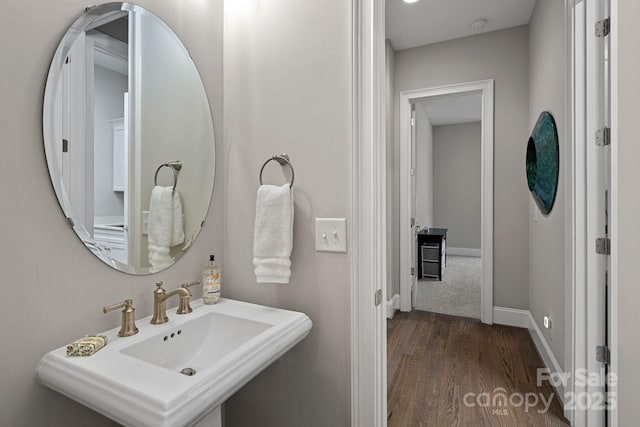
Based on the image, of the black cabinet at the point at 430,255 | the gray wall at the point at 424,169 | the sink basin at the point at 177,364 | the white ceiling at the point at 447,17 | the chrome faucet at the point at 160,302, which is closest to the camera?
the sink basin at the point at 177,364

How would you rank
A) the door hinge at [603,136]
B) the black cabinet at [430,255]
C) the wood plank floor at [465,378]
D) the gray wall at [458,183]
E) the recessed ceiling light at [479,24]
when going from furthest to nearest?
the gray wall at [458,183] → the black cabinet at [430,255] → the recessed ceiling light at [479,24] → the wood plank floor at [465,378] → the door hinge at [603,136]

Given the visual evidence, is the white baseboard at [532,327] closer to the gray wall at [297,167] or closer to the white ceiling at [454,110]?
the gray wall at [297,167]

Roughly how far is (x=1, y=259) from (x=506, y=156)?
344cm

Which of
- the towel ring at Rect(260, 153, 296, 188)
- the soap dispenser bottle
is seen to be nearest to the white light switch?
the towel ring at Rect(260, 153, 296, 188)

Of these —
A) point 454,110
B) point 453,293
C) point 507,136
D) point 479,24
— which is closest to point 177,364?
point 507,136

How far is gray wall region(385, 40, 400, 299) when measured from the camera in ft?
10.6

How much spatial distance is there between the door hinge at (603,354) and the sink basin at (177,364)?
1.49 m

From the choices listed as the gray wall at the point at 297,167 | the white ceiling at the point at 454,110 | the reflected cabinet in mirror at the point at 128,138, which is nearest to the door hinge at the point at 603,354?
the gray wall at the point at 297,167

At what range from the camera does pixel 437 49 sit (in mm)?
3236

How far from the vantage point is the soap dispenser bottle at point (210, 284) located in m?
1.24

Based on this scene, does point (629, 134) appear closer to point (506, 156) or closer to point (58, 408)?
point (506, 156)

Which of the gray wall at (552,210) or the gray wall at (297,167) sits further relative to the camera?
the gray wall at (552,210)

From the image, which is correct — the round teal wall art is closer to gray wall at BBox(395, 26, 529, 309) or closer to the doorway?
the doorway

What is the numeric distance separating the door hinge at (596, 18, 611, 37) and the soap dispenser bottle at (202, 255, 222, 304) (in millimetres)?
2057
